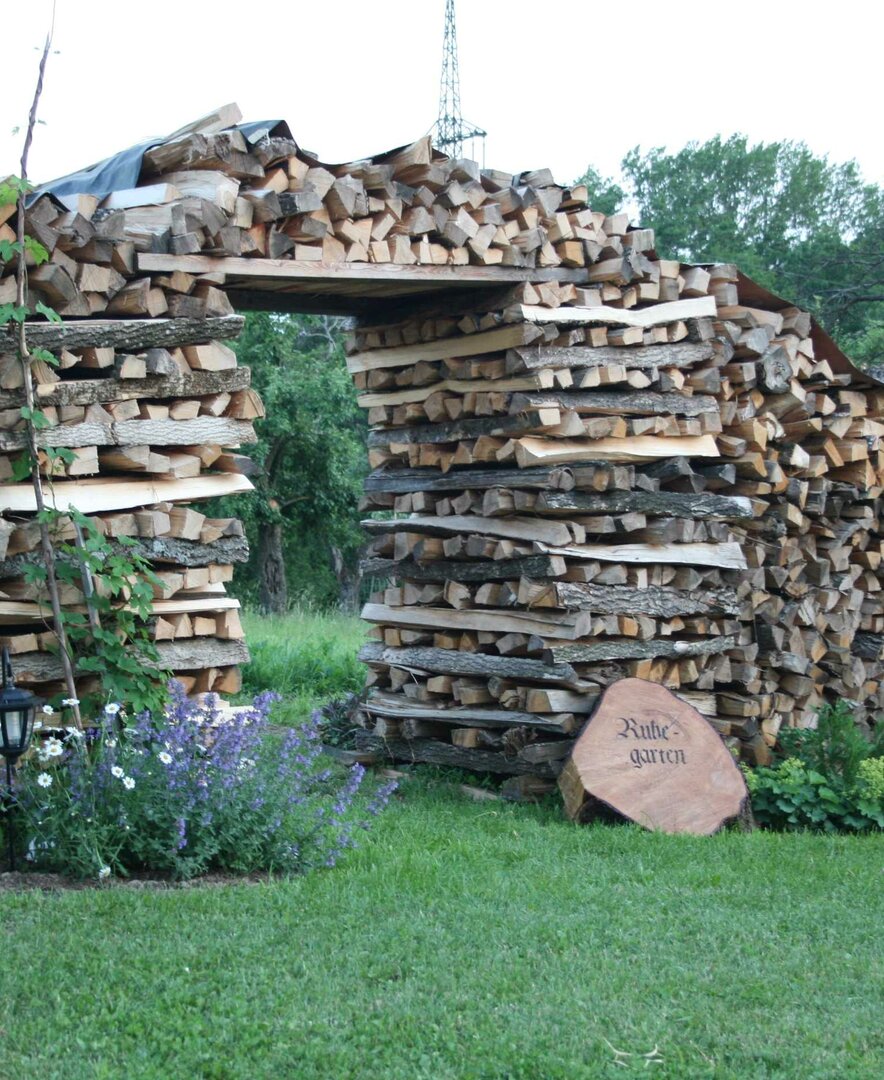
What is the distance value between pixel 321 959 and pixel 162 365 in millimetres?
2955

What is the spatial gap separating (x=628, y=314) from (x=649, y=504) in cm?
114

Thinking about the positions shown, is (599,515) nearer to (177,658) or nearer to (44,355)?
(177,658)

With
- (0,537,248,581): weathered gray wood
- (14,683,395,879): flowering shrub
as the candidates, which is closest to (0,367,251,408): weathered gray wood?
(0,537,248,581): weathered gray wood

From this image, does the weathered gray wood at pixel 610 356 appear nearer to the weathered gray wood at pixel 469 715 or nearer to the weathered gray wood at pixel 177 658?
the weathered gray wood at pixel 469 715

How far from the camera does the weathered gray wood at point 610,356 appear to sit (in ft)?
24.9

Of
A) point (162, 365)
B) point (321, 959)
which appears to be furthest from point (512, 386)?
point (321, 959)

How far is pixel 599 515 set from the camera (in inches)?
304

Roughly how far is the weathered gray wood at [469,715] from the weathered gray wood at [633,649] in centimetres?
33

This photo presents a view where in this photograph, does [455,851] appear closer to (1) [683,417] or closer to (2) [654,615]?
(2) [654,615]

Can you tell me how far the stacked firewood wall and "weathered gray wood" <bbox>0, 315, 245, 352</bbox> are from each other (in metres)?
1.92

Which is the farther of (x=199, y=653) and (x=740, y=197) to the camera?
(x=740, y=197)

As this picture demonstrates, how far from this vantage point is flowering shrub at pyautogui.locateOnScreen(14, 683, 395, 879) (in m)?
5.41

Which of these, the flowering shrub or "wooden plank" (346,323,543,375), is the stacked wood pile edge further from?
the flowering shrub

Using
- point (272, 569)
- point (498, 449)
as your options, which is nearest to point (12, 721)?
point (498, 449)
